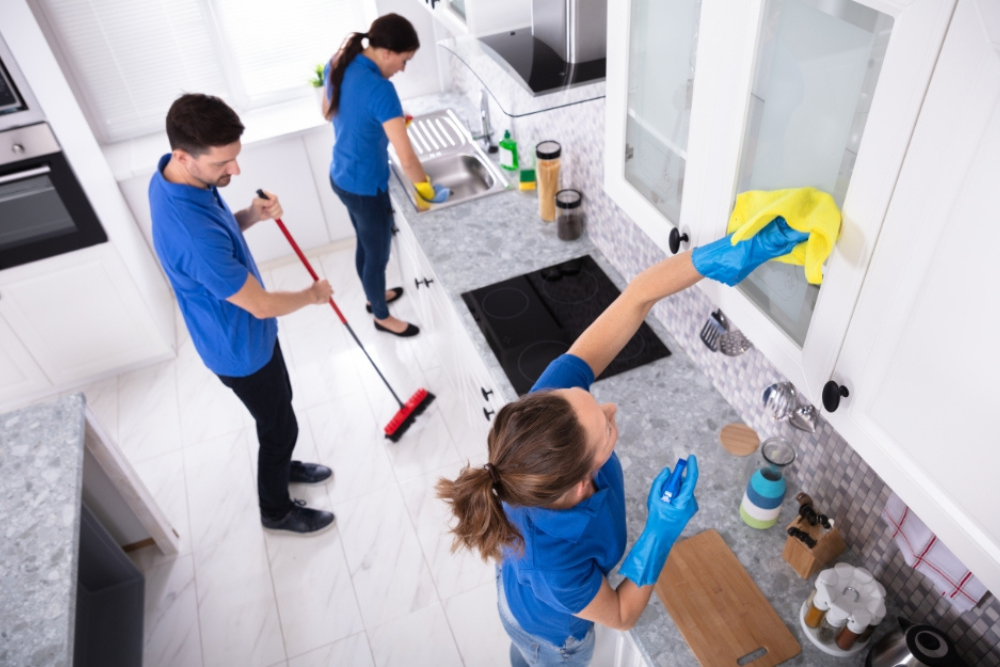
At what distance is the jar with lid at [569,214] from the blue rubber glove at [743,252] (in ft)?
4.24

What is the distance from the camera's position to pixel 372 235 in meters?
3.08

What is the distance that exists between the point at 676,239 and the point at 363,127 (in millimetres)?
1761

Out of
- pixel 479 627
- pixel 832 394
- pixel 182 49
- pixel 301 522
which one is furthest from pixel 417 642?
pixel 182 49

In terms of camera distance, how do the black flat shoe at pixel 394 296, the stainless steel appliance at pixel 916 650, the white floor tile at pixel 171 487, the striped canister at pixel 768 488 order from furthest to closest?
1. the black flat shoe at pixel 394 296
2. the white floor tile at pixel 171 487
3. the striped canister at pixel 768 488
4. the stainless steel appliance at pixel 916 650

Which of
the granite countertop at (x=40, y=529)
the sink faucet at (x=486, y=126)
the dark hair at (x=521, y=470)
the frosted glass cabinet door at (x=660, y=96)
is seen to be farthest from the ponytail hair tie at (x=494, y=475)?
the sink faucet at (x=486, y=126)

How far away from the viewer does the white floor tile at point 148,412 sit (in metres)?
3.11

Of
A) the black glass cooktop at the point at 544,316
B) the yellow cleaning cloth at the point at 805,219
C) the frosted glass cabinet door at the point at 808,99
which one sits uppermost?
the frosted glass cabinet door at the point at 808,99

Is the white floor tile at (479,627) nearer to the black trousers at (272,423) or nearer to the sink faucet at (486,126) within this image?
the black trousers at (272,423)

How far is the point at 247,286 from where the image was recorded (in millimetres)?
1955

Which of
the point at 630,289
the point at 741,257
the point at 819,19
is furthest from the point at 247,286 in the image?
the point at 819,19

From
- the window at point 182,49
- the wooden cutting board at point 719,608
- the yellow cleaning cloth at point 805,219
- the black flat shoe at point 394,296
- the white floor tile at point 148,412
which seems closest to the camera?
the yellow cleaning cloth at point 805,219

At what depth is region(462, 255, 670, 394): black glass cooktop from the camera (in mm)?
2078

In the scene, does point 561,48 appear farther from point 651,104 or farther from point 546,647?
point 546,647

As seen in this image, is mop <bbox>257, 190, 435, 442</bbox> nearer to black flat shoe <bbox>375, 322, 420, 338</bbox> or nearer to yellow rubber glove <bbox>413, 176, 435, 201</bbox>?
black flat shoe <bbox>375, 322, 420, 338</bbox>
